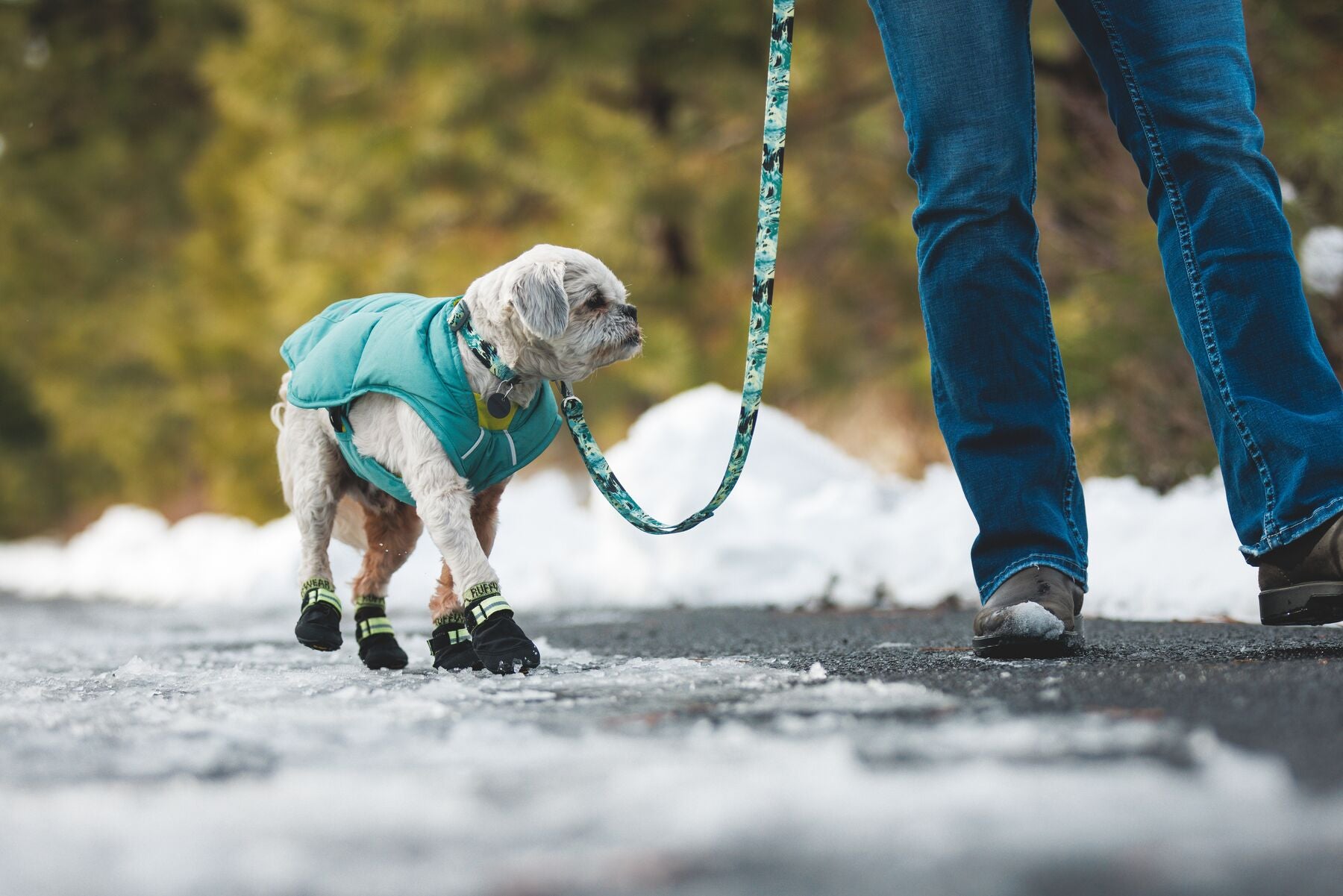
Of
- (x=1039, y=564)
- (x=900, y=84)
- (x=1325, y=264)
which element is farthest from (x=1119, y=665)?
(x=1325, y=264)

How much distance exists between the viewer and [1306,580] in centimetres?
297

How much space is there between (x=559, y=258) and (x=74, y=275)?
20.0m

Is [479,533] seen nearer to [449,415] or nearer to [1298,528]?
[449,415]

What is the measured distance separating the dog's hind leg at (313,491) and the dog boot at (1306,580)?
236cm

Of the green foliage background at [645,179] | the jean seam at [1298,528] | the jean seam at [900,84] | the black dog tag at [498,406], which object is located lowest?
the jean seam at [1298,528]

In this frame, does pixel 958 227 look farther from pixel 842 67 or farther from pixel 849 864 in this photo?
pixel 842 67

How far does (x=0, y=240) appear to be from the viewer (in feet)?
69.2

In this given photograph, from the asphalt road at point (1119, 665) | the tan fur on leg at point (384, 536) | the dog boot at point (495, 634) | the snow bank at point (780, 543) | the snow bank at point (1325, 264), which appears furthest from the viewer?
the snow bank at point (1325, 264)

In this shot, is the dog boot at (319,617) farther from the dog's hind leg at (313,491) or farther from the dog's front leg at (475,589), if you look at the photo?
the dog's front leg at (475,589)

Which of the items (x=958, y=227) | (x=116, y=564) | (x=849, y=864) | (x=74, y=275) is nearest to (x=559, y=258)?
(x=958, y=227)

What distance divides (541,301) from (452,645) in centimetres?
93

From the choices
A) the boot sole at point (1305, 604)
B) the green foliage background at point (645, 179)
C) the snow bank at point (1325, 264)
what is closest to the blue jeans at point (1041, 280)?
the boot sole at point (1305, 604)

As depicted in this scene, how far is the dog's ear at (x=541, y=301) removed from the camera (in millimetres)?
3477

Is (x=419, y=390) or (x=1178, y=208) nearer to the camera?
(x=1178, y=208)
